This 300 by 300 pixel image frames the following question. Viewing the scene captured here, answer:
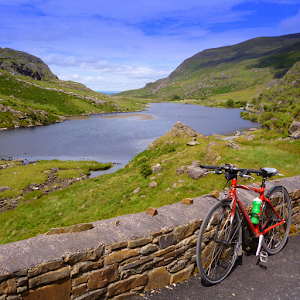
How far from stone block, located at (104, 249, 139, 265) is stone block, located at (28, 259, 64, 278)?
3.09 feet

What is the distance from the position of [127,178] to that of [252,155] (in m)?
15.6

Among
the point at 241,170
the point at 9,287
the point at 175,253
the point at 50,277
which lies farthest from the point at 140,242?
the point at 241,170

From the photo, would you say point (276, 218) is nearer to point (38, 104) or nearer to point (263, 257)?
point (263, 257)

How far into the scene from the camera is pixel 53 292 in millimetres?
4230

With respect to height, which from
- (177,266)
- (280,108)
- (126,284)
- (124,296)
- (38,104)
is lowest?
(280,108)

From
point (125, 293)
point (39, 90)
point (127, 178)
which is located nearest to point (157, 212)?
point (125, 293)

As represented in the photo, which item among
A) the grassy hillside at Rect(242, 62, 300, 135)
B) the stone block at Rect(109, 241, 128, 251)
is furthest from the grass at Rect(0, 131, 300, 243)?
the grassy hillside at Rect(242, 62, 300, 135)

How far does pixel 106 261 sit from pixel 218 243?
3008mm

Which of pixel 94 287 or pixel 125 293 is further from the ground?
pixel 94 287

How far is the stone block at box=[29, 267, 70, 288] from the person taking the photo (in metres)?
3.99

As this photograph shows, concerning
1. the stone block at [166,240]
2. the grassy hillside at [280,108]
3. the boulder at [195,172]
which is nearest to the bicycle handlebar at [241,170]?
A: the stone block at [166,240]

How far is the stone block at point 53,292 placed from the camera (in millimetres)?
4047

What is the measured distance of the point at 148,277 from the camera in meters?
5.25

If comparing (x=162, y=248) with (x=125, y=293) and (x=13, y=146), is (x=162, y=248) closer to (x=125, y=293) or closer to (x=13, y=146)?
(x=125, y=293)
